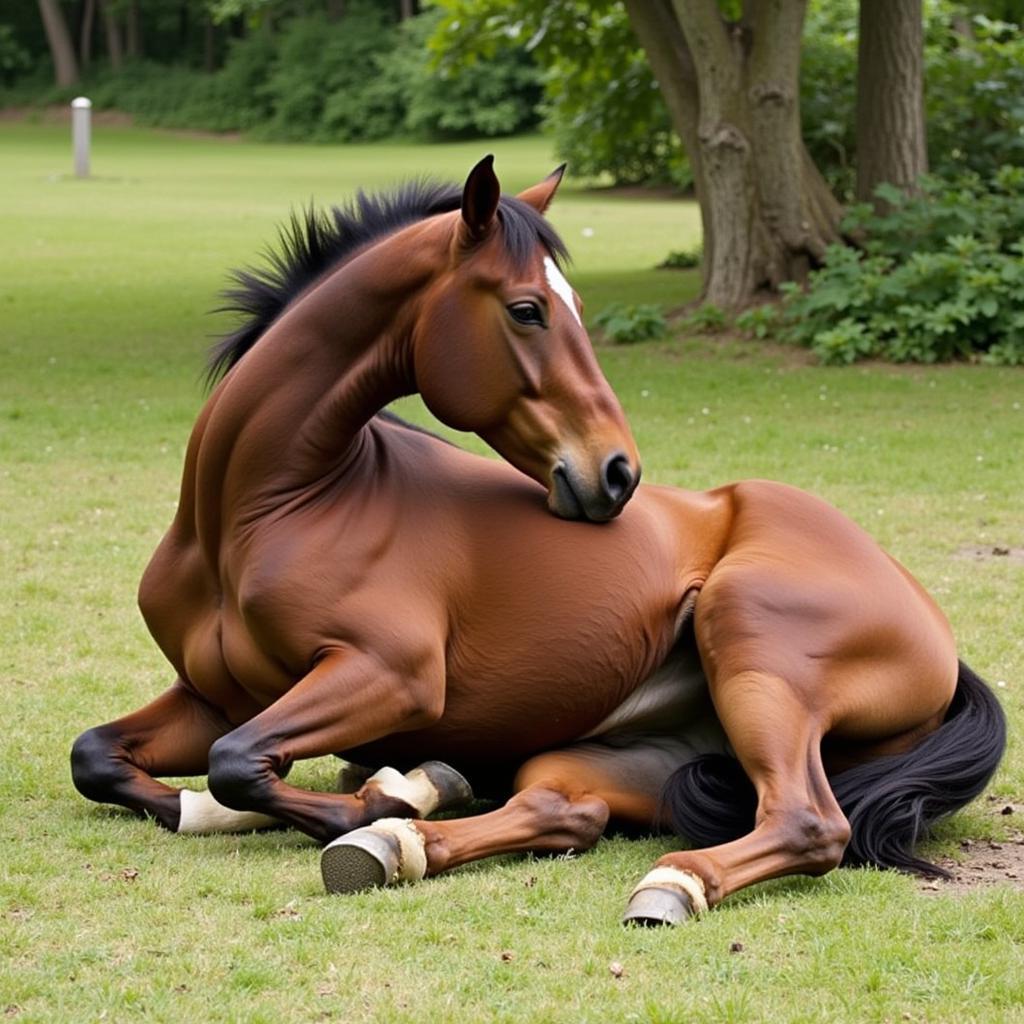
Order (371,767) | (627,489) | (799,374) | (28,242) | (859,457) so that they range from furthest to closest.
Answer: (28,242), (799,374), (859,457), (371,767), (627,489)

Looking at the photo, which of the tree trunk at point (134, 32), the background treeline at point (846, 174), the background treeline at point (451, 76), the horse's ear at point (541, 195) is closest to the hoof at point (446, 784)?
the horse's ear at point (541, 195)

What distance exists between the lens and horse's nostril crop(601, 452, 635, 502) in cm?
486

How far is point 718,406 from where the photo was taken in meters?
14.4

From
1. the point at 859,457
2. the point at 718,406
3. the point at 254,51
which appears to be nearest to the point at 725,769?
the point at 859,457

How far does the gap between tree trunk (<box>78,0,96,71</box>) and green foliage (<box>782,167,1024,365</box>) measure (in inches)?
2799

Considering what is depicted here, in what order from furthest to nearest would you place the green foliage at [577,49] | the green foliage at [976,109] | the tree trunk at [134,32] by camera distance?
the tree trunk at [134,32] < the green foliage at [577,49] < the green foliage at [976,109]

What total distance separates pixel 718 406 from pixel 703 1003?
10.9m

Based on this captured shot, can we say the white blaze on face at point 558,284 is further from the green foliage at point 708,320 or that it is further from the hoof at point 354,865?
the green foliage at point 708,320

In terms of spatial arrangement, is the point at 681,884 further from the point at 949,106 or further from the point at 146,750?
the point at 949,106

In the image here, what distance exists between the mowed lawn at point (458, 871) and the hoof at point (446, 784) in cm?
33

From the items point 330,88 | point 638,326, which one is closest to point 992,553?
point 638,326

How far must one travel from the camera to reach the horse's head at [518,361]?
4836mm

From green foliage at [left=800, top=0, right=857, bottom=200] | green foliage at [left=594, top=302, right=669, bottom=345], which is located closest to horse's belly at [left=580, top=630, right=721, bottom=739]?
green foliage at [left=594, top=302, right=669, bottom=345]

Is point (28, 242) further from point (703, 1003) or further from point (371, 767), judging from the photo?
point (703, 1003)
